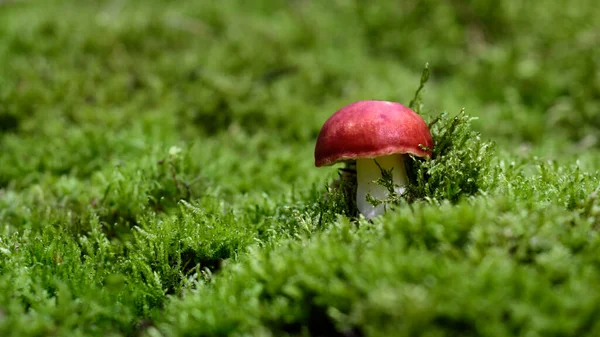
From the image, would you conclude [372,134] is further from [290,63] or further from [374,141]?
[290,63]

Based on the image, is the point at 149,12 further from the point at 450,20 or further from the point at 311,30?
the point at 450,20

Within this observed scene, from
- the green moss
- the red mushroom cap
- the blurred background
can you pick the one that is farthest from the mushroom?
the blurred background

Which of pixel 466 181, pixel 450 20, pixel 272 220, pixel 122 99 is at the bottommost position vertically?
pixel 272 220

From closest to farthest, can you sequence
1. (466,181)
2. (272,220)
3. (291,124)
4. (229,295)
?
(229,295)
(466,181)
(272,220)
(291,124)

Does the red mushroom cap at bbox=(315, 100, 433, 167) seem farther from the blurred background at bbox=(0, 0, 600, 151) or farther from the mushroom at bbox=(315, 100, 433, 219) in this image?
the blurred background at bbox=(0, 0, 600, 151)

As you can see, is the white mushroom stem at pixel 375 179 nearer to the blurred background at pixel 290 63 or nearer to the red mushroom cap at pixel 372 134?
the red mushroom cap at pixel 372 134

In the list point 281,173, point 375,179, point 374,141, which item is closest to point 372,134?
point 374,141

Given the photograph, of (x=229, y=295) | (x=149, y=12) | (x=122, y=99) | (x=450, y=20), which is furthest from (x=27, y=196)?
(x=450, y=20)
